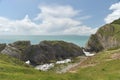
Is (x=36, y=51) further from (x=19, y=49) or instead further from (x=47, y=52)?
(x=19, y=49)

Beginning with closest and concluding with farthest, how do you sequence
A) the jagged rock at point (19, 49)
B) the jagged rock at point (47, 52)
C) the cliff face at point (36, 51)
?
the jagged rock at point (19, 49)
the cliff face at point (36, 51)
the jagged rock at point (47, 52)

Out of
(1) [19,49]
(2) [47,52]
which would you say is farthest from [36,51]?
(1) [19,49]

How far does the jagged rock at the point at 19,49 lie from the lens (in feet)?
523

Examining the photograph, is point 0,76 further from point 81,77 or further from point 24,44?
point 24,44

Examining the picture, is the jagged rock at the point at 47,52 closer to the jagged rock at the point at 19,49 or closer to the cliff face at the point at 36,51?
the cliff face at the point at 36,51

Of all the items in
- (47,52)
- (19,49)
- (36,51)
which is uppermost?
(19,49)

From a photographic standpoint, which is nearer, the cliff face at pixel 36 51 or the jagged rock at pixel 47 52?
the cliff face at pixel 36 51

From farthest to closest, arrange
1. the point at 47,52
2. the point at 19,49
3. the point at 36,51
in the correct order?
the point at 47,52
the point at 36,51
the point at 19,49

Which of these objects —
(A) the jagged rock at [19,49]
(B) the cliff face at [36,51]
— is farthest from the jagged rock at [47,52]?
(A) the jagged rock at [19,49]

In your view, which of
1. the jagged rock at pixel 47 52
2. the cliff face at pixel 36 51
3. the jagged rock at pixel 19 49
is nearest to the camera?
the jagged rock at pixel 19 49

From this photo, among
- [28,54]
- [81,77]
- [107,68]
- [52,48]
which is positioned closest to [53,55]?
[52,48]

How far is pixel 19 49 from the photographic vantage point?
174 metres

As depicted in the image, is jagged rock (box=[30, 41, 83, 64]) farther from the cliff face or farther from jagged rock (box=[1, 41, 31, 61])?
jagged rock (box=[1, 41, 31, 61])

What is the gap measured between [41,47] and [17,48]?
16.3 m
